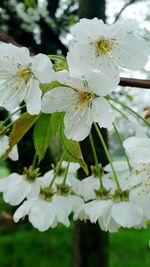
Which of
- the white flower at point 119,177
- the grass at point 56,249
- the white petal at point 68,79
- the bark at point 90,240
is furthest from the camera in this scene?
the grass at point 56,249

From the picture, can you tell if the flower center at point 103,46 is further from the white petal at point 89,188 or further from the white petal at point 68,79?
the white petal at point 89,188

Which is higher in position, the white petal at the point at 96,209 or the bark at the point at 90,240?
the white petal at the point at 96,209

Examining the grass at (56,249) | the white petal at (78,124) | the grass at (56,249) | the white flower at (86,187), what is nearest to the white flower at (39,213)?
the white flower at (86,187)

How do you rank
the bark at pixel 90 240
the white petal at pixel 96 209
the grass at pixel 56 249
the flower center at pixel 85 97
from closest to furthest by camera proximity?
the flower center at pixel 85 97 → the white petal at pixel 96 209 → the bark at pixel 90 240 → the grass at pixel 56 249

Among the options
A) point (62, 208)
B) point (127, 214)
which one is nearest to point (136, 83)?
point (127, 214)

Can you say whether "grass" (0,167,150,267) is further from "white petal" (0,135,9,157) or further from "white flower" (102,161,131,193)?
"white petal" (0,135,9,157)

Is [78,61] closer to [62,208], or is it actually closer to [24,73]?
[24,73]

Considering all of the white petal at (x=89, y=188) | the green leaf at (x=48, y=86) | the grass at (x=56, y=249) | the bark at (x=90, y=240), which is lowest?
the grass at (x=56, y=249)
